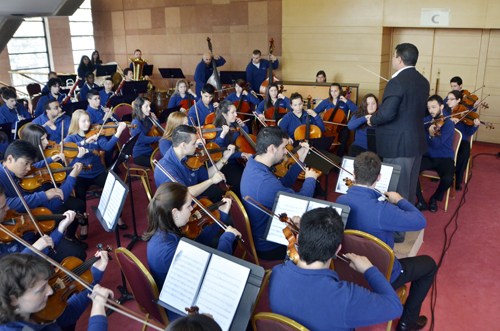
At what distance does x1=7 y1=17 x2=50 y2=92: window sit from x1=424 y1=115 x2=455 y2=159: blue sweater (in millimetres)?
8996

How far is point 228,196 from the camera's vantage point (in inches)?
98.7

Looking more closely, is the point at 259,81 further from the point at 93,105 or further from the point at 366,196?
the point at 366,196

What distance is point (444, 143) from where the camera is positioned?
4207mm

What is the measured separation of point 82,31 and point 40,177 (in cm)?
→ 874

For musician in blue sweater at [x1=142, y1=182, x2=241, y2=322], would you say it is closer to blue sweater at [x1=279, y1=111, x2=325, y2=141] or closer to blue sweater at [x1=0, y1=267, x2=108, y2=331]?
blue sweater at [x1=0, y1=267, x2=108, y2=331]

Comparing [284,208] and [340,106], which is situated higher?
[340,106]

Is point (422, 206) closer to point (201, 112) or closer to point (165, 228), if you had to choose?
point (201, 112)

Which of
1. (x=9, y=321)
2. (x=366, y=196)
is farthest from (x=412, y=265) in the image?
(x=9, y=321)

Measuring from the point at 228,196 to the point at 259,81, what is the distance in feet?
17.1

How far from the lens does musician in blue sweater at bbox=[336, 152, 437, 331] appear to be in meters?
2.18

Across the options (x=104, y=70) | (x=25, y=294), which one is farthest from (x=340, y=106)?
(x=104, y=70)

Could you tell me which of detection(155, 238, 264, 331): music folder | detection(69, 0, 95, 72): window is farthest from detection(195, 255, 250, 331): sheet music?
detection(69, 0, 95, 72): window

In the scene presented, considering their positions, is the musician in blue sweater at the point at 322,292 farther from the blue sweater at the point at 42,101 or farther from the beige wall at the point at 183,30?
the beige wall at the point at 183,30

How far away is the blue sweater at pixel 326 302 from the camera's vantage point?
4.90 feet
